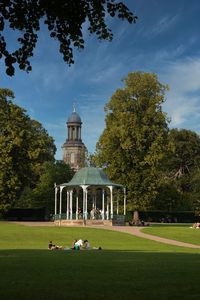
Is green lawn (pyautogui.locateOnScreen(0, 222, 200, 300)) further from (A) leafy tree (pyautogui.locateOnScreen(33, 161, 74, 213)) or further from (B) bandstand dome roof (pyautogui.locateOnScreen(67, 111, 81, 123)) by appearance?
(B) bandstand dome roof (pyautogui.locateOnScreen(67, 111, 81, 123))

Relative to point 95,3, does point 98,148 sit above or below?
above

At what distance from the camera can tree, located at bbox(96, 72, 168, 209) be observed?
171ft

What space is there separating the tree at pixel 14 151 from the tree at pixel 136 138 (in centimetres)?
744

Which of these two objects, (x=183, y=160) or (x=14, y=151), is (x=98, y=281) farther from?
(x=183, y=160)

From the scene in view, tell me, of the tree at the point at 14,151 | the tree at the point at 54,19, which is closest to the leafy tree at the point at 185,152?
the tree at the point at 14,151

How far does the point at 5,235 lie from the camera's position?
34531mm

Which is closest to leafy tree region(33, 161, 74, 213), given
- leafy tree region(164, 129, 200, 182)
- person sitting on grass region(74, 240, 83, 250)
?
leafy tree region(164, 129, 200, 182)

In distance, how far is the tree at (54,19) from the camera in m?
8.59

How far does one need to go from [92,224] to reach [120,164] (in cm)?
792

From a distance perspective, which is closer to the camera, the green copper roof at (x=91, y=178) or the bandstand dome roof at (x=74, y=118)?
the green copper roof at (x=91, y=178)

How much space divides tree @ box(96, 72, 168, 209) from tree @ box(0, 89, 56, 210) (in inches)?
293

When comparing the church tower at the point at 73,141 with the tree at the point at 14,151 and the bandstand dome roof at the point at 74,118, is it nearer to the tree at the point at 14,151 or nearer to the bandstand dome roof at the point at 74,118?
the bandstand dome roof at the point at 74,118

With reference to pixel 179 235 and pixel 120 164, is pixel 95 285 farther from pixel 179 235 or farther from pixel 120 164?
pixel 120 164

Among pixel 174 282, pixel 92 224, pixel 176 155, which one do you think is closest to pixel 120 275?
pixel 174 282
